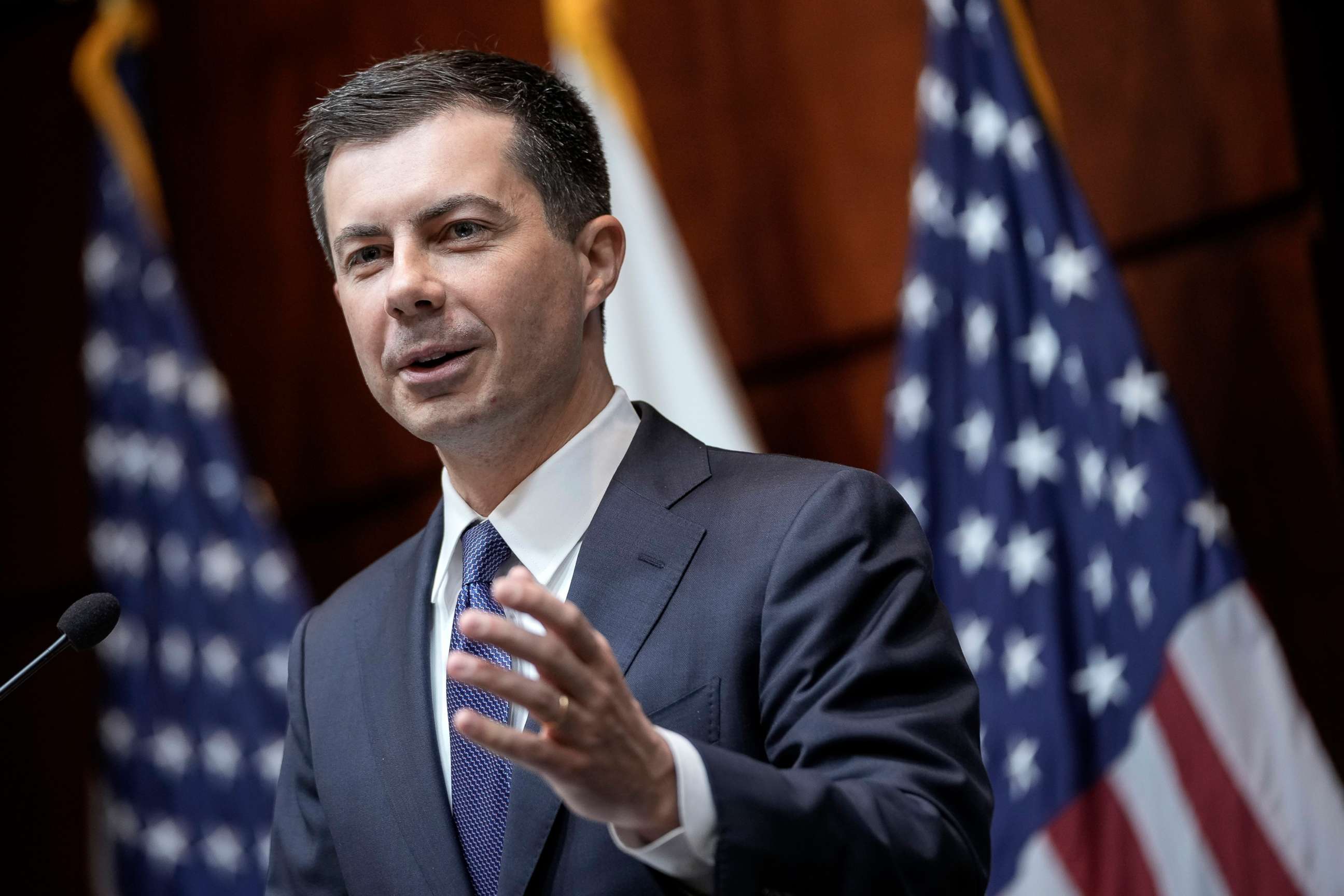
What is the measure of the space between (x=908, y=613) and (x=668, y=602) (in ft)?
0.85

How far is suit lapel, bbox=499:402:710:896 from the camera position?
4.47 feet

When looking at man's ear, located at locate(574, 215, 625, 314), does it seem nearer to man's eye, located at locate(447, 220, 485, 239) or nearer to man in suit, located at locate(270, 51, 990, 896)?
man in suit, located at locate(270, 51, 990, 896)

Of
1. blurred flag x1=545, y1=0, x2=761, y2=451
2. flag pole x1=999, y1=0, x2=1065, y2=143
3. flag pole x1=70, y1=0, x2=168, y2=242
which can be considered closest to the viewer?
flag pole x1=999, y1=0, x2=1065, y2=143

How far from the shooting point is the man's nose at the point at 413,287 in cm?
152

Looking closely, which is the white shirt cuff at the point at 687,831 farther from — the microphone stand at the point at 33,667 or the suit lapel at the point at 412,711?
the microphone stand at the point at 33,667

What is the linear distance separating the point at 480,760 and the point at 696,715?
0.27 meters

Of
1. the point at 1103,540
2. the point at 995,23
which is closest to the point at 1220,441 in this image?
the point at 1103,540

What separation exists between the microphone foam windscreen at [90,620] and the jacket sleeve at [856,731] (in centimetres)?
75

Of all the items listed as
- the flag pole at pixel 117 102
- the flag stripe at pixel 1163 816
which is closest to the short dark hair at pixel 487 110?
the flag stripe at pixel 1163 816

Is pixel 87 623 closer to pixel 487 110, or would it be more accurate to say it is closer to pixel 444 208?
pixel 444 208

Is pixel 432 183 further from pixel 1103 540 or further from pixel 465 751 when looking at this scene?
pixel 1103 540

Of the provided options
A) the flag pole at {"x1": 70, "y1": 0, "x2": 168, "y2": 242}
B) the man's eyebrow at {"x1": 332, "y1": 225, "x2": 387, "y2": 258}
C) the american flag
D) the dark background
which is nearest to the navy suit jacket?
the man's eyebrow at {"x1": 332, "y1": 225, "x2": 387, "y2": 258}

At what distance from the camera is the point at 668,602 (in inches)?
57.3

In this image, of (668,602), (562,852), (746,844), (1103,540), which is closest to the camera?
(746,844)
